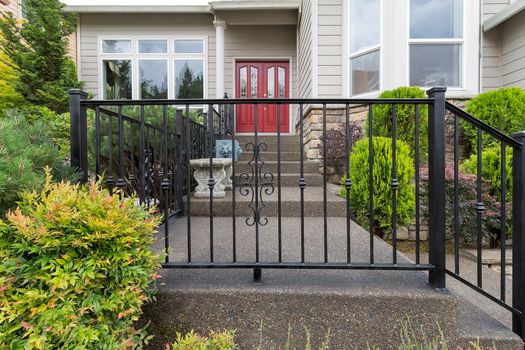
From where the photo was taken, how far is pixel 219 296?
1.49 metres

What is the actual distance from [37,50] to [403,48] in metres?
6.79

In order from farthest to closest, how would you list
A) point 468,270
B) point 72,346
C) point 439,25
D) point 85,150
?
point 439,25
point 468,270
point 85,150
point 72,346

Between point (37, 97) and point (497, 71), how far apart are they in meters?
8.28

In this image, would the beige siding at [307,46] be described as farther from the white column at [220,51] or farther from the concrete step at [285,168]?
the white column at [220,51]

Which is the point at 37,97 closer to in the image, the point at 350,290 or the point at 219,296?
the point at 219,296

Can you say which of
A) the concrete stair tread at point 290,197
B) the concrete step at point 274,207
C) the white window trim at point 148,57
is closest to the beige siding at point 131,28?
the white window trim at point 148,57

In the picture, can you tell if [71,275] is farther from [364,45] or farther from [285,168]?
[364,45]

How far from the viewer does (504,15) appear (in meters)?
4.21

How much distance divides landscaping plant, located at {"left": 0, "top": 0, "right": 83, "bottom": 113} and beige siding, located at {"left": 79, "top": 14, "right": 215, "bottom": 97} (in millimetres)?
1126

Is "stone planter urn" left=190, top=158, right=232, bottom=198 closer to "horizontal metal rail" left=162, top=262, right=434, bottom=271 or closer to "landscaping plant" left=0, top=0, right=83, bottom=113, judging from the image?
"horizontal metal rail" left=162, top=262, right=434, bottom=271

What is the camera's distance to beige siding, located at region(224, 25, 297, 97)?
23.0 ft

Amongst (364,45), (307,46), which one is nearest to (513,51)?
(364,45)

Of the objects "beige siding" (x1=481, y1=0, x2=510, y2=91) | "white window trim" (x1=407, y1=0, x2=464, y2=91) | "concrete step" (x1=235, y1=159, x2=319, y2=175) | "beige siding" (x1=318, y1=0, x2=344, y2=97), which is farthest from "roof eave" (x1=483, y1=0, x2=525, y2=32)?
"concrete step" (x1=235, y1=159, x2=319, y2=175)

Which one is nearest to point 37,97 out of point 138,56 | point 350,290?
point 138,56
